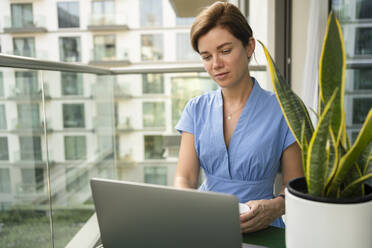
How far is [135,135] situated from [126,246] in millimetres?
2505

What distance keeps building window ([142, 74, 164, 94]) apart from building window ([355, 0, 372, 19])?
167 centimetres

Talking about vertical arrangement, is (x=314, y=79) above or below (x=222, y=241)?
above

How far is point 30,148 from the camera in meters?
2.06

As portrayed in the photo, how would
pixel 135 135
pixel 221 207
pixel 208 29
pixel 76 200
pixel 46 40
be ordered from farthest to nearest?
pixel 46 40 → pixel 76 200 → pixel 135 135 → pixel 208 29 → pixel 221 207

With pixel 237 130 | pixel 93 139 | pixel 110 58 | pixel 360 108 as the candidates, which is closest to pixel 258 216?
pixel 237 130

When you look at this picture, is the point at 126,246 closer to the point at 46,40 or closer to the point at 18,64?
the point at 18,64

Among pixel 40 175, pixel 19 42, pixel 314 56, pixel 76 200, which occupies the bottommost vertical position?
pixel 76 200

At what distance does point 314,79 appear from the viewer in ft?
6.56

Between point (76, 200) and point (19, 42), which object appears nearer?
point (76, 200)

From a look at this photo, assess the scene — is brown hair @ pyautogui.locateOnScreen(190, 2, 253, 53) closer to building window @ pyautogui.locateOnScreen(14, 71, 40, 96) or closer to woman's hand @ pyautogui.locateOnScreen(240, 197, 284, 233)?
woman's hand @ pyautogui.locateOnScreen(240, 197, 284, 233)

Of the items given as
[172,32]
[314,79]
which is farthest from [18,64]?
[172,32]

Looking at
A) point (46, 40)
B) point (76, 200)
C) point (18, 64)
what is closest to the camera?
point (18, 64)

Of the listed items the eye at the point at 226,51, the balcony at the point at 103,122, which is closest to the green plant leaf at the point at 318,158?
the eye at the point at 226,51

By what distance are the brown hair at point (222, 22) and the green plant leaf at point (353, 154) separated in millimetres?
651
